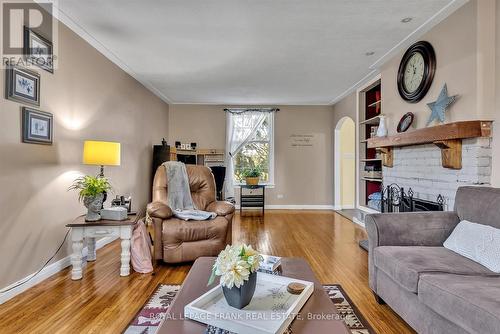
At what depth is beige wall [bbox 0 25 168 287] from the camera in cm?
230

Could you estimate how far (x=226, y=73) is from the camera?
4.59m

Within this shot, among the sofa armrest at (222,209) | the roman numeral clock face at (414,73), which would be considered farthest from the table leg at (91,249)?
the roman numeral clock face at (414,73)

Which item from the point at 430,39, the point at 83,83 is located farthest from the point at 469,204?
the point at 83,83

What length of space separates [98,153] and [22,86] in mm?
808

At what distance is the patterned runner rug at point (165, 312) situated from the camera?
1.83 metres

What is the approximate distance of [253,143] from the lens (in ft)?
22.9

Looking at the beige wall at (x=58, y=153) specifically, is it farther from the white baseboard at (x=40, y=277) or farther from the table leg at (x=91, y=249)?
the table leg at (x=91, y=249)

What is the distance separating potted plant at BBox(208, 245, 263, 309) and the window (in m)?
5.64

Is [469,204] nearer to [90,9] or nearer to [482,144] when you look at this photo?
[482,144]

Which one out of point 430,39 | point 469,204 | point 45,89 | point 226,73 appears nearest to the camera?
point 469,204

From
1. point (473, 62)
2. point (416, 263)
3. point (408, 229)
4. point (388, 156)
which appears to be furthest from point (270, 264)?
point (388, 156)

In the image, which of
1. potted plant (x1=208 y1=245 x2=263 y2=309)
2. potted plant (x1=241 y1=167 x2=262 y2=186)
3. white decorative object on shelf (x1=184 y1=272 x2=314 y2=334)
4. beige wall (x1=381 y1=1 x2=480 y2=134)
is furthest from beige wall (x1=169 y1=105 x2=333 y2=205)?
potted plant (x1=208 y1=245 x2=263 y2=309)

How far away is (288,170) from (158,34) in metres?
4.47

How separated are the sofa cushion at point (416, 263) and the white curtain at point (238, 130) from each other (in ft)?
16.3
